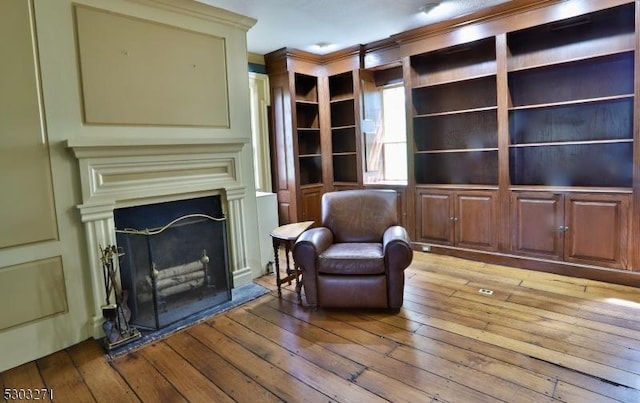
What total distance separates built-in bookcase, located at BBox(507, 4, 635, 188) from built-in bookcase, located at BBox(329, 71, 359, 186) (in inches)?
77.2

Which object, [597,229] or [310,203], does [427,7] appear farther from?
[310,203]

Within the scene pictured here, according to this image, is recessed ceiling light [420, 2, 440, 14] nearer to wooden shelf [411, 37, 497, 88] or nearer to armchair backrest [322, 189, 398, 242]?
wooden shelf [411, 37, 497, 88]

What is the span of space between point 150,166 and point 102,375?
1415mm

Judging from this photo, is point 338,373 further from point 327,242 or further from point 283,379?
point 327,242

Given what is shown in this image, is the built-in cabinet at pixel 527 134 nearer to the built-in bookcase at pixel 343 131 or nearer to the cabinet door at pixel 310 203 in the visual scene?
the built-in bookcase at pixel 343 131

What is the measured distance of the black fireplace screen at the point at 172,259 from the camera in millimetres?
2725

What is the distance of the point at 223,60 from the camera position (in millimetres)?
3244

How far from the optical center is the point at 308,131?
5.27 m

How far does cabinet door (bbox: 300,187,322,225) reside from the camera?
496 cm

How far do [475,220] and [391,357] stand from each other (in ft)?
7.28

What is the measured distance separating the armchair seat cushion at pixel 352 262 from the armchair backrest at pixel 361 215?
1.18ft

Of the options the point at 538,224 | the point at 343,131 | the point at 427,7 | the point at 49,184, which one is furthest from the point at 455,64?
the point at 49,184

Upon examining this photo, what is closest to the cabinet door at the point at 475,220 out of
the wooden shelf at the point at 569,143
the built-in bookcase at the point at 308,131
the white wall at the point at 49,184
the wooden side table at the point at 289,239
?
the wooden shelf at the point at 569,143

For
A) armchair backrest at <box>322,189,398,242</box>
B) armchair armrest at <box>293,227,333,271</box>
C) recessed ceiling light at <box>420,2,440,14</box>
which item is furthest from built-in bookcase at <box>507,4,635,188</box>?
armchair armrest at <box>293,227,333,271</box>
